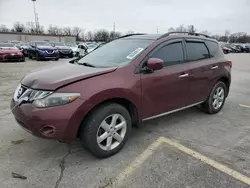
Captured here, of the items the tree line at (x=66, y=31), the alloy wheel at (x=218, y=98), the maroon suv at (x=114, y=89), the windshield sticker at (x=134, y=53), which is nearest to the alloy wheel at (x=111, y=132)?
the maroon suv at (x=114, y=89)

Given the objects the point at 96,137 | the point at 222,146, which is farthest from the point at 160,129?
the point at 96,137

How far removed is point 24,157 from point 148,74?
209 centimetres

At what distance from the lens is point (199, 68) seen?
412 cm

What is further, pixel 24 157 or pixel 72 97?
pixel 24 157

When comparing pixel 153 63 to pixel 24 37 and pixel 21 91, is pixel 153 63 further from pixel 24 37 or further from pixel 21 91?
pixel 24 37

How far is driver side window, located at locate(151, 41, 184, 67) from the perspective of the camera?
3568 millimetres

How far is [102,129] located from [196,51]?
248 cm

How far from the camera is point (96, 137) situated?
282cm

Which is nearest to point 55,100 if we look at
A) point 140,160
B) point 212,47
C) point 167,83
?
point 140,160

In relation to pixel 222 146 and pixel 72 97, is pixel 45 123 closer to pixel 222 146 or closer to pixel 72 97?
A: pixel 72 97

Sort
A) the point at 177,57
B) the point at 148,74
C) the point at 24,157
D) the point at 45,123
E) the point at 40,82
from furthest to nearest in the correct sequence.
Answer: the point at 177,57 → the point at 148,74 → the point at 24,157 → the point at 40,82 → the point at 45,123

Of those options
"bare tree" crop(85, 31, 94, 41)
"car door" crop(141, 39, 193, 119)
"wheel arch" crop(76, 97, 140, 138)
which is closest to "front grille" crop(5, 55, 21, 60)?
"car door" crop(141, 39, 193, 119)

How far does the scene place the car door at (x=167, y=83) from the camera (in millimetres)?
3324

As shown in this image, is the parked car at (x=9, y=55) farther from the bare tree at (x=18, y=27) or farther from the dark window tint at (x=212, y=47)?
the bare tree at (x=18, y=27)
